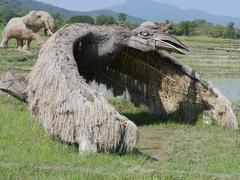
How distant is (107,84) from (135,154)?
4.12 metres

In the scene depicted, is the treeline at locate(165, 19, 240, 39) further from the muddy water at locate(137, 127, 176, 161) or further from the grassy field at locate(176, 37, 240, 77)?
the muddy water at locate(137, 127, 176, 161)

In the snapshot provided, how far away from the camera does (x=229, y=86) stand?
696 inches

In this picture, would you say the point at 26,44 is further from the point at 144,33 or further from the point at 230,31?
the point at 230,31

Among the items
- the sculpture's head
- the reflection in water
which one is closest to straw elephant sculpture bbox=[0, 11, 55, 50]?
the reflection in water

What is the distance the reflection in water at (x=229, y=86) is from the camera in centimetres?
1592

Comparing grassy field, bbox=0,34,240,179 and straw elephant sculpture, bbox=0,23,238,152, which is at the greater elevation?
straw elephant sculpture, bbox=0,23,238,152

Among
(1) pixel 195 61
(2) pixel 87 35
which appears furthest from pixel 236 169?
(1) pixel 195 61

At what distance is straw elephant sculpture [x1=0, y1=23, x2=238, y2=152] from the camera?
8000mm

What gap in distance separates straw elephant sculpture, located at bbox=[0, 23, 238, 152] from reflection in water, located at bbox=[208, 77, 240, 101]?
12.4ft

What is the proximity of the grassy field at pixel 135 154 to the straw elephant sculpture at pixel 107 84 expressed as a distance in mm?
265

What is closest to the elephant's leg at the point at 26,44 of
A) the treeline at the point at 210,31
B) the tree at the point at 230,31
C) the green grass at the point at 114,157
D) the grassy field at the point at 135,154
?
the grassy field at the point at 135,154

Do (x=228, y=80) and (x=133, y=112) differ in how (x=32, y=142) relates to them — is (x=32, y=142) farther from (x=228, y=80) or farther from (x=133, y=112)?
(x=228, y=80)

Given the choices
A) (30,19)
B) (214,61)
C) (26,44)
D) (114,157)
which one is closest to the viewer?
(114,157)

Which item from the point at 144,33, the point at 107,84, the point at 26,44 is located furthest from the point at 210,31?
the point at 144,33
